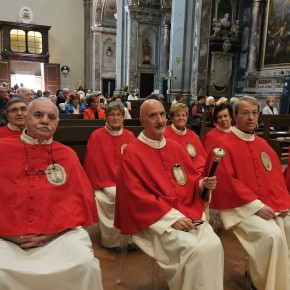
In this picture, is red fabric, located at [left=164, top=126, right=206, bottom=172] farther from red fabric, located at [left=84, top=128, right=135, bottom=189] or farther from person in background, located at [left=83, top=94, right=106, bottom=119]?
person in background, located at [left=83, top=94, right=106, bottom=119]

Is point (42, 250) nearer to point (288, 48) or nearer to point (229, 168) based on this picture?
point (229, 168)

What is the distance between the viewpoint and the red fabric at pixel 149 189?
2.76 m

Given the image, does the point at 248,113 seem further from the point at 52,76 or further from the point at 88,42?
the point at 88,42

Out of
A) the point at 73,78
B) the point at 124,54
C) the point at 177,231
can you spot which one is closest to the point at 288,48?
the point at 124,54

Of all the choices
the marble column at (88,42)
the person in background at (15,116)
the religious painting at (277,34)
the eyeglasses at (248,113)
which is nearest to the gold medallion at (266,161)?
the eyeglasses at (248,113)

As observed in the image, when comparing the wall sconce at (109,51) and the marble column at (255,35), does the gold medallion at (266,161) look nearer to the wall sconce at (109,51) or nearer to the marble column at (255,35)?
the marble column at (255,35)

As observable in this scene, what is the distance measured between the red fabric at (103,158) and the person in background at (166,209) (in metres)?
1.26

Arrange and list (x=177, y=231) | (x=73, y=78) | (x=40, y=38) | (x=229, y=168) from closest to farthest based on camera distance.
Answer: (x=177, y=231), (x=229, y=168), (x=40, y=38), (x=73, y=78)

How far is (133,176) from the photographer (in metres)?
2.86

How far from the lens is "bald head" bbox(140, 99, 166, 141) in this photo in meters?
2.99

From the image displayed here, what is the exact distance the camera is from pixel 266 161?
3373mm

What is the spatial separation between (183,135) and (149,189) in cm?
213

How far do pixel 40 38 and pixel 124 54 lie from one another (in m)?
9.21

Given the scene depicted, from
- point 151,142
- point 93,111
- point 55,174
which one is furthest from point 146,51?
point 55,174
